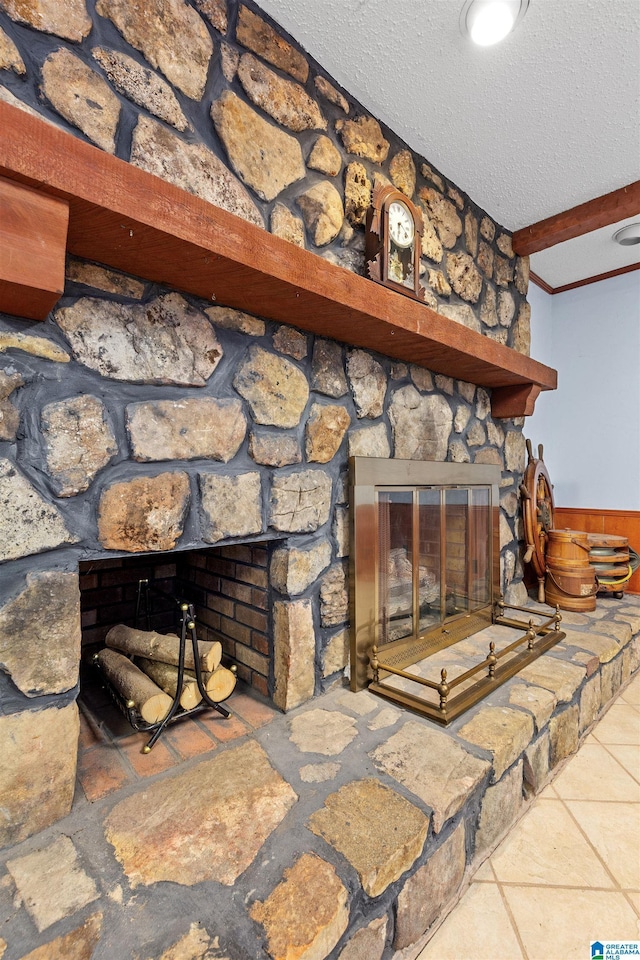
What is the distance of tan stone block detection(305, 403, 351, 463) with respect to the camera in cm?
129

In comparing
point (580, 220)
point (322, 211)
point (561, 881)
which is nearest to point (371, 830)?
point (561, 881)

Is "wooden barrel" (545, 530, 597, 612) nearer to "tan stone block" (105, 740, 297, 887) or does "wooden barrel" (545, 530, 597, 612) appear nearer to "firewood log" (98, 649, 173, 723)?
"tan stone block" (105, 740, 297, 887)

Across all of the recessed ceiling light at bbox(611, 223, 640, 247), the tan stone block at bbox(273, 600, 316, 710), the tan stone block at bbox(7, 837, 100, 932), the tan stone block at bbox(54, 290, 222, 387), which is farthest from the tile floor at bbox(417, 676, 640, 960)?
the recessed ceiling light at bbox(611, 223, 640, 247)

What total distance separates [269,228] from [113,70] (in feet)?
1.39

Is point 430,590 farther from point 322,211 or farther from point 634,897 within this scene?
point 322,211

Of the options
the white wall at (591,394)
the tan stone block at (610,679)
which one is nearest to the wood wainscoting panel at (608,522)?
the white wall at (591,394)

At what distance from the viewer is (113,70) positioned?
0.91 meters

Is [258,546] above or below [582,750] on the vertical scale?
above

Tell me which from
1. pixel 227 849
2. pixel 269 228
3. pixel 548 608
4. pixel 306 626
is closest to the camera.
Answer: pixel 227 849

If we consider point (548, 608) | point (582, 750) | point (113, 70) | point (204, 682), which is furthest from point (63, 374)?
point (548, 608)

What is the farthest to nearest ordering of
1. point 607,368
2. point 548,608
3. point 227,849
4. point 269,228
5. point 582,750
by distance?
point 607,368 < point 548,608 < point 582,750 < point 269,228 < point 227,849

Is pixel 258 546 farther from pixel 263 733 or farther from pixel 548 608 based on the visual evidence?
pixel 548 608

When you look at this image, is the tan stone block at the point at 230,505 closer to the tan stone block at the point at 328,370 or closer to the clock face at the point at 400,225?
the tan stone block at the point at 328,370

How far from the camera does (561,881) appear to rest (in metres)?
1.07
